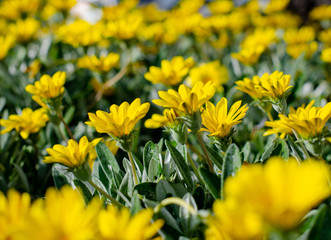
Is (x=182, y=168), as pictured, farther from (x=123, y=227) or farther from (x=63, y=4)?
(x=63, y=4)

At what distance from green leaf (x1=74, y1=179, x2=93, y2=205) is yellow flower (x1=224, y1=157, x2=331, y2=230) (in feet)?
1.42

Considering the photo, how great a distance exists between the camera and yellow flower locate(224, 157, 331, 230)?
15.4 inches

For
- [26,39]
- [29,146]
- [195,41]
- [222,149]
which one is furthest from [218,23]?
[222,149]

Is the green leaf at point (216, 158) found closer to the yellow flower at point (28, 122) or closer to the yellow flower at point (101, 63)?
the yellow flower at point (28, 122)

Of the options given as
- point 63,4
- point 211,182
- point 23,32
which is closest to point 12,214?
point 211,182

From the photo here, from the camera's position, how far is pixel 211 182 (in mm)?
670

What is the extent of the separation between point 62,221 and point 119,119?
1.04ft

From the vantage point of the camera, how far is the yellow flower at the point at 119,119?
730 mm

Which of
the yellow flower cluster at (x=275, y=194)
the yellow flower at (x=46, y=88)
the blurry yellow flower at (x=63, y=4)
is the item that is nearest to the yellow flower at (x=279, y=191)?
the yellow flower cluster at (x=275, y=194)

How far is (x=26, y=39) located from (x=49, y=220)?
65.1 inches

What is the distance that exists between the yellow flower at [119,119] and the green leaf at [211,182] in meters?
0.17

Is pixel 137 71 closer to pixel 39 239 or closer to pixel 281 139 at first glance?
pixel 281 139

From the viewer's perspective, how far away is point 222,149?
784 mm

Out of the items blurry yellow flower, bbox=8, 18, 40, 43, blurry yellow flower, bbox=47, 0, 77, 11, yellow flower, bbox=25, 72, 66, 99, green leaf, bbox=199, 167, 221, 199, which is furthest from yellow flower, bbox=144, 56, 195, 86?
blurry yellow flower, bbox=47, 0, 77, 11
